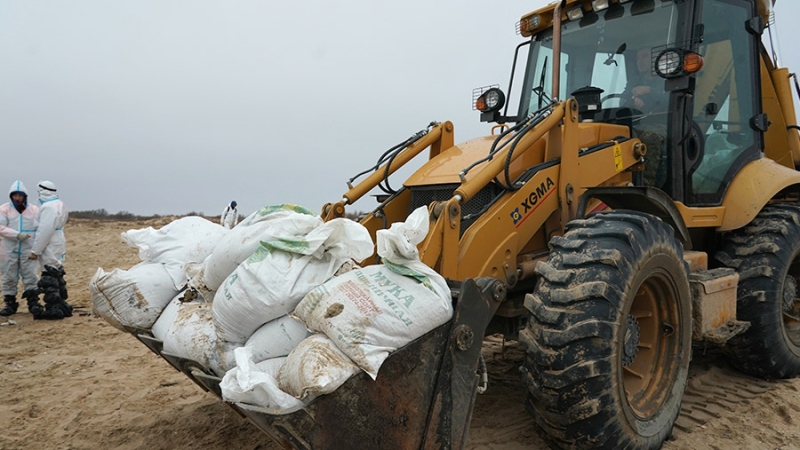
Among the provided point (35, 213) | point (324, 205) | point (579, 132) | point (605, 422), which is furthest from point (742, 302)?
point (35, 213)

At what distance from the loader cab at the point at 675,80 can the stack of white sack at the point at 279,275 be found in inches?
101

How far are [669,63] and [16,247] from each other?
914 cm

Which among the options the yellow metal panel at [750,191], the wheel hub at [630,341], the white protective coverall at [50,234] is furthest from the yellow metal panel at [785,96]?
the white protective coverall at [50,234]

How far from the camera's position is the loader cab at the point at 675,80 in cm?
422

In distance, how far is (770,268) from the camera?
170 inches

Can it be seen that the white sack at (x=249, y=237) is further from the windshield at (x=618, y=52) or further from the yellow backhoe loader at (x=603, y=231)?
the windshield at (x=618, y=52)

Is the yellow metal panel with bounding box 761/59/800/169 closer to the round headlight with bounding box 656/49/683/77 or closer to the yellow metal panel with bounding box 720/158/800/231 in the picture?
the yellow metal panel with bounding box 720/158/800/231

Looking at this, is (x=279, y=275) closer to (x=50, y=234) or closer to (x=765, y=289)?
(x=765, y=289)

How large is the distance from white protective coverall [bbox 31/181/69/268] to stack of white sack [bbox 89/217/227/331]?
6.16m

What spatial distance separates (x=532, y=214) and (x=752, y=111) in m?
2.59

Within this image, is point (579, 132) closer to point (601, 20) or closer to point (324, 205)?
point (601, 20)

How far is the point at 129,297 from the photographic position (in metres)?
3.28

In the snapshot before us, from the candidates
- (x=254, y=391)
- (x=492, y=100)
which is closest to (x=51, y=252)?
(x=492, y=100)

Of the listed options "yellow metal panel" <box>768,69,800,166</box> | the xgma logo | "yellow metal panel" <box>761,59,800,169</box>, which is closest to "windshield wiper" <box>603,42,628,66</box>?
the xgma logo
